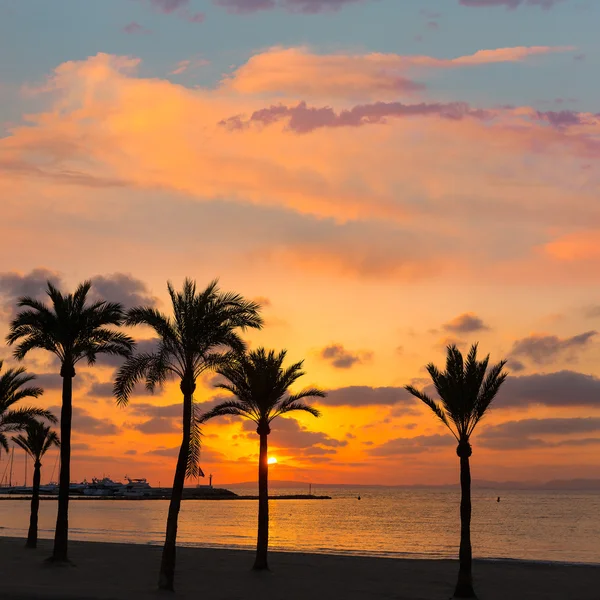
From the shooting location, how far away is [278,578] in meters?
39.1

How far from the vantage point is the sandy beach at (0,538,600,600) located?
109 ft

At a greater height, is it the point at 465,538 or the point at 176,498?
the point at 176,498

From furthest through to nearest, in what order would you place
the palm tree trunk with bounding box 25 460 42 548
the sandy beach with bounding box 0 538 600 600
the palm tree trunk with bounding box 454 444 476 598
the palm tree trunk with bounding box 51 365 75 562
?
the palm tree trunk with bounding box 25 460 42 548
the palm tree trunk with bounding box 51 365 75 562
the sandy beach with bounding box 0 538 600 600
the palm tree trunk with bounding box 454 444 476 598

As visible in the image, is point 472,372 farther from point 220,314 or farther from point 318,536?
point 318,536

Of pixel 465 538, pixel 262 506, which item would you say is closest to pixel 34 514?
pixel 262 506

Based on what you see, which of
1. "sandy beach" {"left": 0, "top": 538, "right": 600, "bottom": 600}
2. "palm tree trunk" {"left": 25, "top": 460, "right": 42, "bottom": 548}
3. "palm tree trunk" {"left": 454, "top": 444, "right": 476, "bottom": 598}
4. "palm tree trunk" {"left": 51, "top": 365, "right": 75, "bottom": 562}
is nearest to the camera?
"palm tree trunk" {"left": 454, "top": 444, "right": 476, "bottom": 598}

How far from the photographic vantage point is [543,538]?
10812 centimetres

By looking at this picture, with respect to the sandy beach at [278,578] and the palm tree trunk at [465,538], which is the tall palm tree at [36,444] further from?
the palm tree trunk at [465,538]

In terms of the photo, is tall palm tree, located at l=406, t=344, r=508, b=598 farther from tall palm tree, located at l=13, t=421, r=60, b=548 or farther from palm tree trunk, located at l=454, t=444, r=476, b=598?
tall palm tree, located at l=13, t=421, r=60, b=548

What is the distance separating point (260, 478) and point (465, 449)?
11176 millimetres

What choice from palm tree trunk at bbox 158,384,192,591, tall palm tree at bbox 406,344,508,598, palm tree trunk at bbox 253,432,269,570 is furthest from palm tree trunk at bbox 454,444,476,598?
palm tree trunk at bbox 158,384,192,591

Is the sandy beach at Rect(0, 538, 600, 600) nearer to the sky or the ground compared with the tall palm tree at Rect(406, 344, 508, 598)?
nearer to the ground

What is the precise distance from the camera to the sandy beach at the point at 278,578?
1308 inches

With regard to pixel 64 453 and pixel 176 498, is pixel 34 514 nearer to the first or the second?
pixel 64 453
